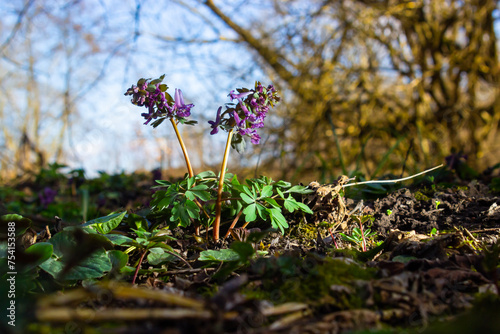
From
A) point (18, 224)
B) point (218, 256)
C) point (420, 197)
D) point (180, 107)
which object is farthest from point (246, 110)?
point (420, 197)

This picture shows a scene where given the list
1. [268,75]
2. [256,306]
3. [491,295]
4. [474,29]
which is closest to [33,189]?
[268,75]

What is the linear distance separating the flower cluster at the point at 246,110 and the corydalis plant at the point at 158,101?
0.15 m

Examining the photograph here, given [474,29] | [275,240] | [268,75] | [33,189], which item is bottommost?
[275,240]

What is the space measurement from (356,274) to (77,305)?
0.87 metres

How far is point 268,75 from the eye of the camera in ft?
19.0

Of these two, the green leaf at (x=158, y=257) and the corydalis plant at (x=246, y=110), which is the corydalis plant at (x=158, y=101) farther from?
the green leaf at (x=158, y=257)

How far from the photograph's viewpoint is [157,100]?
1.58 meters

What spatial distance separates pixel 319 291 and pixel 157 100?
1.04m

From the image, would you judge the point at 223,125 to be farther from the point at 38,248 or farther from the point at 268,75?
the point at 268,75

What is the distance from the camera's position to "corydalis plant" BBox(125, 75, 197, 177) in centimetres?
156

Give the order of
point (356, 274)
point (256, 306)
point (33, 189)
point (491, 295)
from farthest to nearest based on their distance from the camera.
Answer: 1. point (33, 189)
2. point (356, 274)
3. point (491, 295)
4. point (256, 306)

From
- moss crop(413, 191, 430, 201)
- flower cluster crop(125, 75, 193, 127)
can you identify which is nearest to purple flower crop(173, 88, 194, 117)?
flower cluster crop(125, 75, 193, 127)

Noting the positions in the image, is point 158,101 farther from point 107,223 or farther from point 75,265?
point 75,265

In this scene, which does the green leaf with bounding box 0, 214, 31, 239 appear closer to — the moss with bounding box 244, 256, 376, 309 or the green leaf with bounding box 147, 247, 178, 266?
the green leaf with bounding box 147, 247, 178, 266
